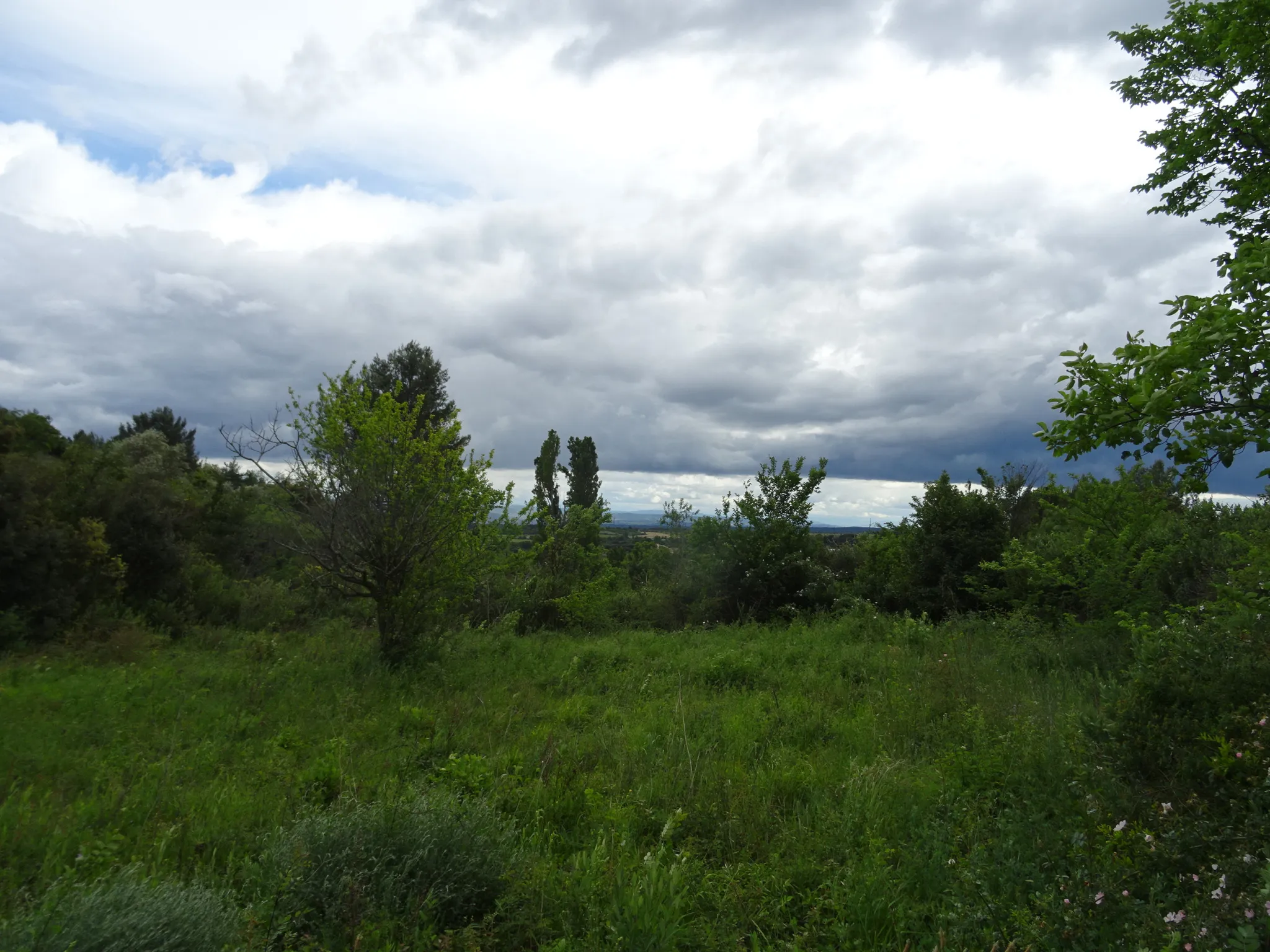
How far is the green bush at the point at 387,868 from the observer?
338cm

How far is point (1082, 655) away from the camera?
9.32 metres

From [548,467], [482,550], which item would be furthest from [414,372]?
[482,550]

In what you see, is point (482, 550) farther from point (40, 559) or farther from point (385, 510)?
point (40, 559)

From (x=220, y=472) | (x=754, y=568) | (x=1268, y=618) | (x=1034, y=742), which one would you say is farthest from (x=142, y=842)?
(x=220, y=472)

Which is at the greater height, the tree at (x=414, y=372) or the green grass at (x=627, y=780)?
the tree at (x=414, y=372)

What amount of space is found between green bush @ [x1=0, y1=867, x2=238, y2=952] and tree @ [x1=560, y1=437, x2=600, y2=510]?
33801mm

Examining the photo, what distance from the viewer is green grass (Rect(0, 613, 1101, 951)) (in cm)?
368

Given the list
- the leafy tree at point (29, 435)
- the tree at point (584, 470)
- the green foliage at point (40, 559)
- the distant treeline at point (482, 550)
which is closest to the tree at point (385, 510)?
the distant treeline at point (482, 550)

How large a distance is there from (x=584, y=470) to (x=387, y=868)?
3383 cm

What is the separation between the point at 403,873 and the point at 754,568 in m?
15.2

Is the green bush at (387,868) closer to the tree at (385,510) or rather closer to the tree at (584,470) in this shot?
the tree at (385,510)

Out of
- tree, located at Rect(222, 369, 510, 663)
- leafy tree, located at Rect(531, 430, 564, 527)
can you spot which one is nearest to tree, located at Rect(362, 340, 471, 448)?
leafy tree, located at Rect(531, 430, 564, 527)

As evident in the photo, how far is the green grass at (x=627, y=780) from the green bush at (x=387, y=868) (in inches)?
6.2

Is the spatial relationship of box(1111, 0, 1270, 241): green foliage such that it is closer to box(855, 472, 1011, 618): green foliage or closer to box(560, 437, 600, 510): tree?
box(855, 472, 1011, 618): green foliage
